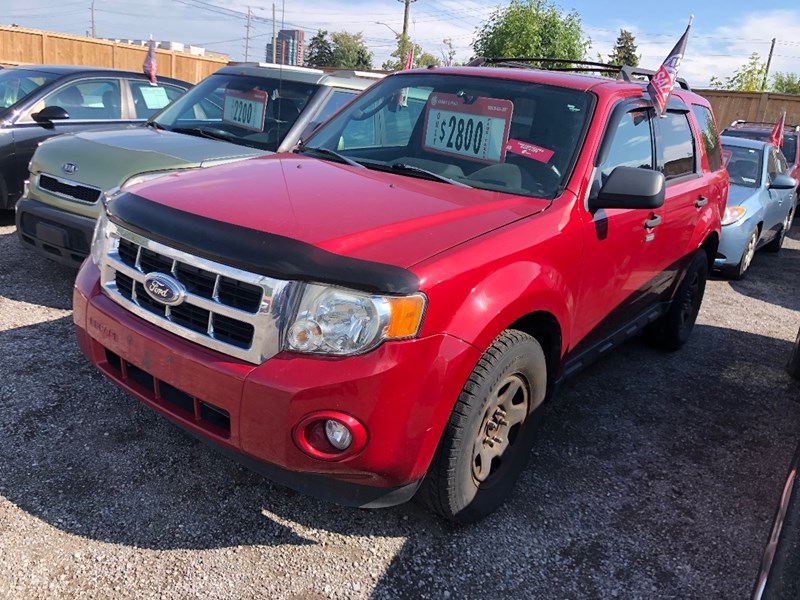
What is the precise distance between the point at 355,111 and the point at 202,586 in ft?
8.85

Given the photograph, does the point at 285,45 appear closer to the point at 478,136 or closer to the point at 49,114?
the point at 478,136

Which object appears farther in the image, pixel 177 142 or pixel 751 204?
pixel 751 204

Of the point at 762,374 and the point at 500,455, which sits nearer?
the point at 500,455

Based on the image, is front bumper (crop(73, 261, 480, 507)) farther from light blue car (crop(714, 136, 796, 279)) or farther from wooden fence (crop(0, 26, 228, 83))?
wooden fence (crop(0, 26, 228, 83))

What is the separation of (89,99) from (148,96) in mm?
648

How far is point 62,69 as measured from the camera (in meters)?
7.12

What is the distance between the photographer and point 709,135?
5.11m

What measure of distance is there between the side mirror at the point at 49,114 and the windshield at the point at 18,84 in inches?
28.3

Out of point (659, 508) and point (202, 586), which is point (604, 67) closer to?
point (659, 508)

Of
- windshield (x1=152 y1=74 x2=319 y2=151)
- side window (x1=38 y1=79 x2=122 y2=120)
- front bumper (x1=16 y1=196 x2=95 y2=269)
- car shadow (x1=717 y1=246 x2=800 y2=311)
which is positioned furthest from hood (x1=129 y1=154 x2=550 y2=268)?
car shadow (x1=717 y1=246 x2=800 y2=311)

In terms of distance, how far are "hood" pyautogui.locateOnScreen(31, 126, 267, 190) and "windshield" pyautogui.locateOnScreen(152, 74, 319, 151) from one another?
0.97 ft

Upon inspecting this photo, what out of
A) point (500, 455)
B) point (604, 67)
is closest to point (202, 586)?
point (500, 455)

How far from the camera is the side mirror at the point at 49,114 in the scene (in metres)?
6.42

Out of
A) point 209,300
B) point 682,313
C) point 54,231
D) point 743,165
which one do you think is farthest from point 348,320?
point 743,165
